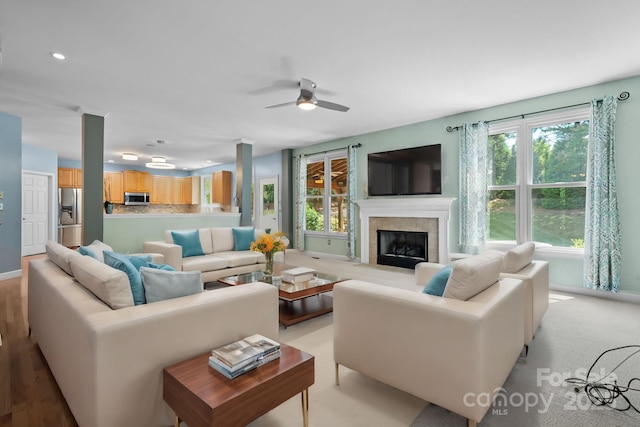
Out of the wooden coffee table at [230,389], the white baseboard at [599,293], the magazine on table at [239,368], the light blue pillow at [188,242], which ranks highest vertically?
the light blue pillow at [188,242]

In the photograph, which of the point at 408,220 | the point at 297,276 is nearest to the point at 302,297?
the point at 297,276

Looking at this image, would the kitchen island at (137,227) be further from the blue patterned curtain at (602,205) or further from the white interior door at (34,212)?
the blue patterned curtain at (602,205)

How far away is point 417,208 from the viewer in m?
5.62

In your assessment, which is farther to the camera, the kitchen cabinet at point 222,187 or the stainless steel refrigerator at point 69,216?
the kitchen cabinet at point 222,187

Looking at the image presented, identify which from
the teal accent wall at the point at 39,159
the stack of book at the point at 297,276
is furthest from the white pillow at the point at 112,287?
the teal accent wall at the point at 39,159

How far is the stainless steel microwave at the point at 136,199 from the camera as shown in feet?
32.1

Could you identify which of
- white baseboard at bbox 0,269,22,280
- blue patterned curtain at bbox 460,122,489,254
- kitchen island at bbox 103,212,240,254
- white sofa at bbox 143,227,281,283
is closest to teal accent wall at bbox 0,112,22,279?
white baseboard at bbox 0,269,22,280

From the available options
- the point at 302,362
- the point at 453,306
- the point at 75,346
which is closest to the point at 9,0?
the point at 75,346

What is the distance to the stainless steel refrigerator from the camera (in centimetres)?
828

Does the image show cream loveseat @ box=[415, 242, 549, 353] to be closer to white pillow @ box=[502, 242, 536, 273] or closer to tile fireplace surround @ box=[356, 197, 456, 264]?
white pillow @ box=[502, 242, 536, 273]

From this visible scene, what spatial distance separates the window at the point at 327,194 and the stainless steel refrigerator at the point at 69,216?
6.05 meters

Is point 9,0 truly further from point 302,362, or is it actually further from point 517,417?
point 517,417

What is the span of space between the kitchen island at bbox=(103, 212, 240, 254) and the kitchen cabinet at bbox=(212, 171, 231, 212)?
398cm

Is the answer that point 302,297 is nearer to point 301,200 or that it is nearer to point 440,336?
point 440,336
